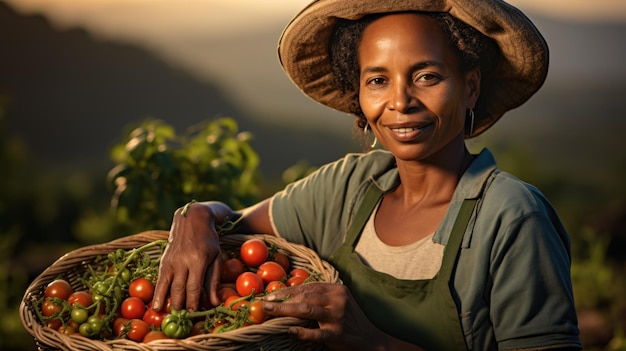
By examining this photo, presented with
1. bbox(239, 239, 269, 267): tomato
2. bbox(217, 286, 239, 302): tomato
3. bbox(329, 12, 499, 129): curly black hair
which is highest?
bbox(329, 12, 499, 129): curly black hair

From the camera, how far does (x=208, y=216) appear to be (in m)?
2.38

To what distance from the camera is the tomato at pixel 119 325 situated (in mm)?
2004

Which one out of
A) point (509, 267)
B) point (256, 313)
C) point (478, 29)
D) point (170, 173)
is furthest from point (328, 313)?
point (170, 173)

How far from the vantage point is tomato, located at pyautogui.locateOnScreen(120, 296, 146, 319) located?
2.09 meters

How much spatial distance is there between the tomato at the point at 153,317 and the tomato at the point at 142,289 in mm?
78

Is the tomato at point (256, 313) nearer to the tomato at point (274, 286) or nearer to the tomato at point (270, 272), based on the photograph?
the tomato at point (274, 286)

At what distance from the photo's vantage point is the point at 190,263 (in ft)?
7.16

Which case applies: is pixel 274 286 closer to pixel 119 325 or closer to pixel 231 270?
pixel 231 270

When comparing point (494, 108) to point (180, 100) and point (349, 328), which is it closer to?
point (349, 328)

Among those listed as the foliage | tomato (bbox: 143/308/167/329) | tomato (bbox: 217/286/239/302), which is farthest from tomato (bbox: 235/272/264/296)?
the foliage

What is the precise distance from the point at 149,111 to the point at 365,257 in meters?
4.06

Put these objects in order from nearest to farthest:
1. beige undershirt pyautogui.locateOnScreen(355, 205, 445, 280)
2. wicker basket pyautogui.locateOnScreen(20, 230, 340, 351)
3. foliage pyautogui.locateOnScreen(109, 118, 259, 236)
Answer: wicker basket pyautogui.locateOnScreen(20, 230, 340, 351) → beige undershirt pyautogui.locateOnScreen(355, 205, 445, 280) → foliage pyautogui.locateOnScreen(109, 118, 259, 236)

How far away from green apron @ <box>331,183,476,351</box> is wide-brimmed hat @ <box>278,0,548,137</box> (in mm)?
423

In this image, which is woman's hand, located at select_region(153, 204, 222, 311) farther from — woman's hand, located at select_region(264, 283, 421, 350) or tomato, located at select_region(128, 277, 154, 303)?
woman's hand, located at select_region(264, 283, 421, 350)
